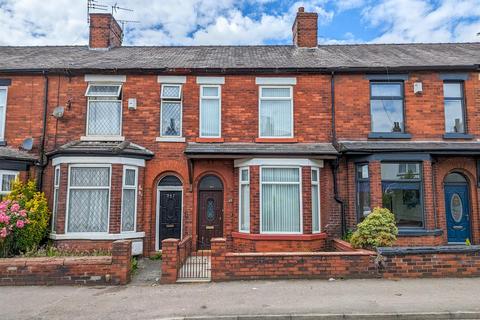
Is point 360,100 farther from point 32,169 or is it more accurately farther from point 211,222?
point 32,169

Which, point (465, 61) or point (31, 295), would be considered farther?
point (465, 61)

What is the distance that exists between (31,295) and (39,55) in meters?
9.92

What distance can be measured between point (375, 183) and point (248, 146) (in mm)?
3894

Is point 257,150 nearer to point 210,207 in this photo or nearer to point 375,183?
point 210,207

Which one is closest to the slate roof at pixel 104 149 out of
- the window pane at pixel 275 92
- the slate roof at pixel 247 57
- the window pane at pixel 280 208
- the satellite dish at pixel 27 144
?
the satellite dish at pixel 27 144

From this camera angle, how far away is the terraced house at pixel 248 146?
10.1m

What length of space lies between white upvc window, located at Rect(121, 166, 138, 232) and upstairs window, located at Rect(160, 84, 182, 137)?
171 centimetres

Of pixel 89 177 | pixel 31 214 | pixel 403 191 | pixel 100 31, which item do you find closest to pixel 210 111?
pixel 89 177

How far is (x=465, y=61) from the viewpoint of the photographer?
455 inches

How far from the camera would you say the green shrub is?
888 cm

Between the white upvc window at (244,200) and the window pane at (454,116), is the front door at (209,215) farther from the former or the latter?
the window pane at (454,116)

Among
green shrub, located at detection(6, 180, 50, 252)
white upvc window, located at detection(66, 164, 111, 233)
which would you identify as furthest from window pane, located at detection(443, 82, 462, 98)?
green shrub, located at detection(6, 180, 50, 252)

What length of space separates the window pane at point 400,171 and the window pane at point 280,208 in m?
2.70

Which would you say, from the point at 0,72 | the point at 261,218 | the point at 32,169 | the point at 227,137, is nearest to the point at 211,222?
the point at 261,218
